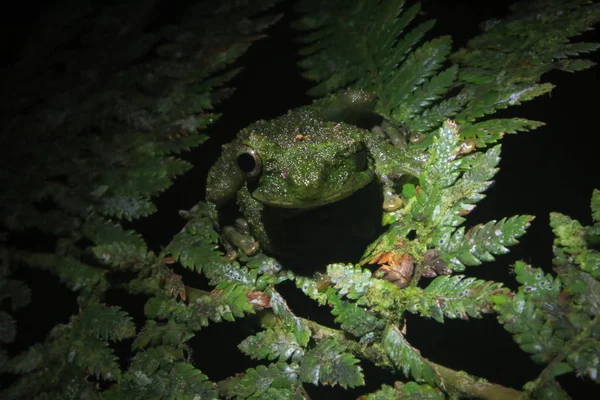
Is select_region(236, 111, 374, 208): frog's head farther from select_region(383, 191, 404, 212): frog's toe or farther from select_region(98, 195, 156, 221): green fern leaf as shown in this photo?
select_region(98, 195, 156, 221): green fern leaf

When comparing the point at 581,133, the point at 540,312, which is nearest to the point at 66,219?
the point at 540,312

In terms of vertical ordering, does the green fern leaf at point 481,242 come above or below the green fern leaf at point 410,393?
above

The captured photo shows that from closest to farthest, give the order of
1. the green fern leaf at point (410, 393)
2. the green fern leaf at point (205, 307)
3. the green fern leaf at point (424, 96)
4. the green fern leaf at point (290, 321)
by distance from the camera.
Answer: the green fern leaf at point (410, 393)
the green fern leaf at point (290, 321)
the green fern leaf at point (205, 307)
the green fern leaf at point (424, 96)

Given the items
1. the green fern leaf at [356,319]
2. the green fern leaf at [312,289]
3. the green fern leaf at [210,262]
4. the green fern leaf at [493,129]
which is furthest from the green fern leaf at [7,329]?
the green fern leaf at [493,129]

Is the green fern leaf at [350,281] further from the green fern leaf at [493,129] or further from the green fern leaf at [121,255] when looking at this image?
the green fern leaf at [121,255]

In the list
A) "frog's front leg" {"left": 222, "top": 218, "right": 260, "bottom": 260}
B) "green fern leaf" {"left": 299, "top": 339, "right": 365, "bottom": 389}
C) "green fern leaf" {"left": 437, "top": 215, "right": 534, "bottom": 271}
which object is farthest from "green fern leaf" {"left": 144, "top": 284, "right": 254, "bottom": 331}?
"green fern leaf" {"left": 437, "top": 215, "right": 534, "bottom": 271}

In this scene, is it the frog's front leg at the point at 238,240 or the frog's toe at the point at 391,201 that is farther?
the frog's front leg at the point at 238,240

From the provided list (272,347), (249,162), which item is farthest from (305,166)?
(272,347)

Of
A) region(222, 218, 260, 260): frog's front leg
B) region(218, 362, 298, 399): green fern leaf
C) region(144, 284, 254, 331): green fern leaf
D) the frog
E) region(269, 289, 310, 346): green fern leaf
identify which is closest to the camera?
region(218, 362, 298, 399): green fern leaf
